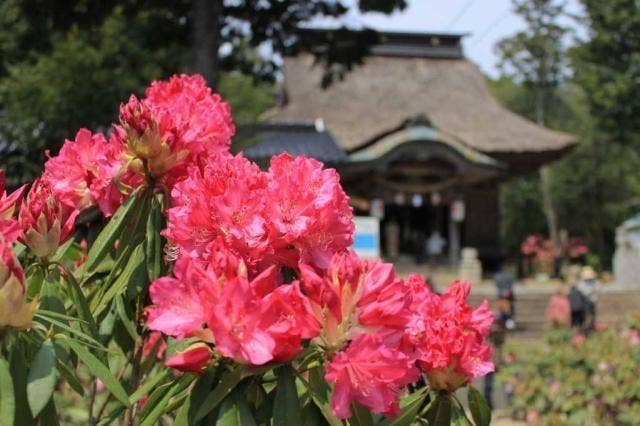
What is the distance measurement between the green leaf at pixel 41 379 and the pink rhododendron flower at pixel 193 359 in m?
0.15

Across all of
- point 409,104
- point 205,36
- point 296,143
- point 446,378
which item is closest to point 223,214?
point 446,378

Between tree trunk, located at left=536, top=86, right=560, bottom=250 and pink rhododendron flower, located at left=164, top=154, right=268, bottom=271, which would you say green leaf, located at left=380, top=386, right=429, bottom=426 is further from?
tree trunk, located at left=536, top=86, right=560, bottom=250

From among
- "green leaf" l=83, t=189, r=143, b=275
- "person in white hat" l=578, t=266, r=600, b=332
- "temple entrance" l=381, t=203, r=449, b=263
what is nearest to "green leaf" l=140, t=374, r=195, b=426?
"green leaf" l=83, t=189, r=143, b=275

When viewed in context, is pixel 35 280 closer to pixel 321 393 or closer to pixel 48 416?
pixel 48 416

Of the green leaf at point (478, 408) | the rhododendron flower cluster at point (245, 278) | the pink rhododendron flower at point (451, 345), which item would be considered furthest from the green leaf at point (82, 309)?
the green leaf at point (478, 408)

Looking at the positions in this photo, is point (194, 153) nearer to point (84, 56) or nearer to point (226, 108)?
point (226, 108)

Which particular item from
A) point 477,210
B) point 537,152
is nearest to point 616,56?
point 537,152

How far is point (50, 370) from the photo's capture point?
1022 mm

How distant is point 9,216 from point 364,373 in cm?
61

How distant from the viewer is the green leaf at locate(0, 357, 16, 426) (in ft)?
3.13

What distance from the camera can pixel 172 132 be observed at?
142cm

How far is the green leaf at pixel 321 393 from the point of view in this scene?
1.04m

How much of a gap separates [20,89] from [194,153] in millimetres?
10732

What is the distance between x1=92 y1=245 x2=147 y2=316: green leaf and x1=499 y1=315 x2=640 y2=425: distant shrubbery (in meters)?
4.26
